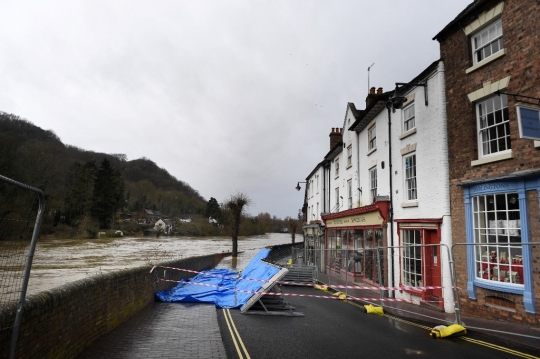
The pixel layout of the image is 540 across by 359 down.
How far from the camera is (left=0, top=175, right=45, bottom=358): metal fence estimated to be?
149 inches

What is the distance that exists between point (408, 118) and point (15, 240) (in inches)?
509

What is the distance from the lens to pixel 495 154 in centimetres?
975

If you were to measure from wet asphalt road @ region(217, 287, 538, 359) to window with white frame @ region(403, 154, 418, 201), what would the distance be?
4.98 m

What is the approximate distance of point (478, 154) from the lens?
10352 millimetres

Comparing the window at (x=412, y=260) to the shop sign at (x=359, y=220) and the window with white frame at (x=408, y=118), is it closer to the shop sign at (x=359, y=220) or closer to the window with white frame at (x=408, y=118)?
the shop sign at (x=359, y=220)

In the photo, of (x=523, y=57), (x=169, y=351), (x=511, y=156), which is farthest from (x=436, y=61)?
(x=169, y=351)

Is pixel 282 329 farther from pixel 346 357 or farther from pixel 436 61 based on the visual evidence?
pixel 436 61

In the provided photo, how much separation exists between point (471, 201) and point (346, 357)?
21.0ft

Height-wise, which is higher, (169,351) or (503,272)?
(503,272)

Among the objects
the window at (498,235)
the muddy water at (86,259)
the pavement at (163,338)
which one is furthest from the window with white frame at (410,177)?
the muddy water at (86,259)

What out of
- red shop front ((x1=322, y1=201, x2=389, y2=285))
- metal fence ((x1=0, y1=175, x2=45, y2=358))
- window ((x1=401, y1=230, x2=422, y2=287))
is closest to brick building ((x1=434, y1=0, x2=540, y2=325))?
window ((x1=401, y1=230, x2=422, y2=287))

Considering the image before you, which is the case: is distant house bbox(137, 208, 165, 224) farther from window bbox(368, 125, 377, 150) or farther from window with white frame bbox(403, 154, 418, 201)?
window with white frame bbox(403, 154, 418, 201)

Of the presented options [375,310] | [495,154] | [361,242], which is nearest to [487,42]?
[495,154]

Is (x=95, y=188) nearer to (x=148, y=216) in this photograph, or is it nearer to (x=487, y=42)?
(x=148, y=216)
